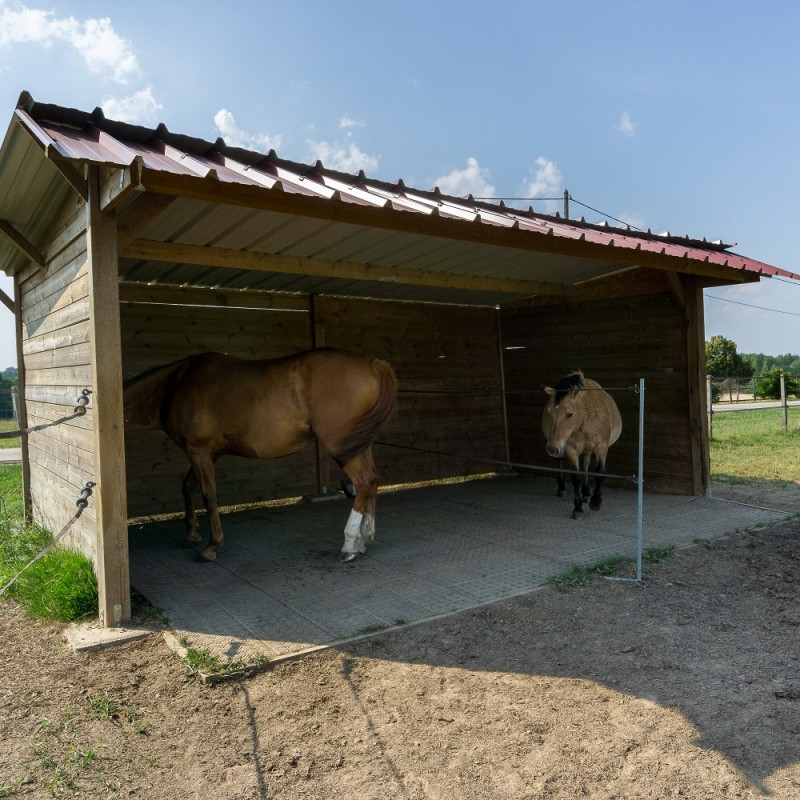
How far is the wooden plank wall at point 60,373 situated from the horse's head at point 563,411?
3.93 metres

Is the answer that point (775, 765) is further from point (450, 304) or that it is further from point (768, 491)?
point (450, 304)

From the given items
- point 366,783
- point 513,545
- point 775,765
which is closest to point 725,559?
point 513,545

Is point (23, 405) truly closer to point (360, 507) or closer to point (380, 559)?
point (360, 507)

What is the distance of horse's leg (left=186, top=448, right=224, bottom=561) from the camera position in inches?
198

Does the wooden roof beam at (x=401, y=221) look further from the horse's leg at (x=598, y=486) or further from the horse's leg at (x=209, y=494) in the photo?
the horse's leg at (x=209, y=494)

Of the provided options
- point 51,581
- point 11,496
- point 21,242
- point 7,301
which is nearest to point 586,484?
point 51,581

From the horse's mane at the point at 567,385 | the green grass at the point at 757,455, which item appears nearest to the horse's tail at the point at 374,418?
the horse's mane at the point at 567,385

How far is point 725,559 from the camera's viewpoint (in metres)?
4.81

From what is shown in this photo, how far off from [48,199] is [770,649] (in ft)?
17.4

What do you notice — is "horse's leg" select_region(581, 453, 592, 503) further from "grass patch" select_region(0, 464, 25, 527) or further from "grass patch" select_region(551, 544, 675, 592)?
"grass patch" select_region(0, 464, 25, 527)

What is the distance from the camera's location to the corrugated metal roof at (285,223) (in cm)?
338

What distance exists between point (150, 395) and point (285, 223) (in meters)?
2.04

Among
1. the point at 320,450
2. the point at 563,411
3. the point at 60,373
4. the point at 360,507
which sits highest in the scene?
the point at 60,373

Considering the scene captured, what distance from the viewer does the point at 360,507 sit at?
5.02 metres
